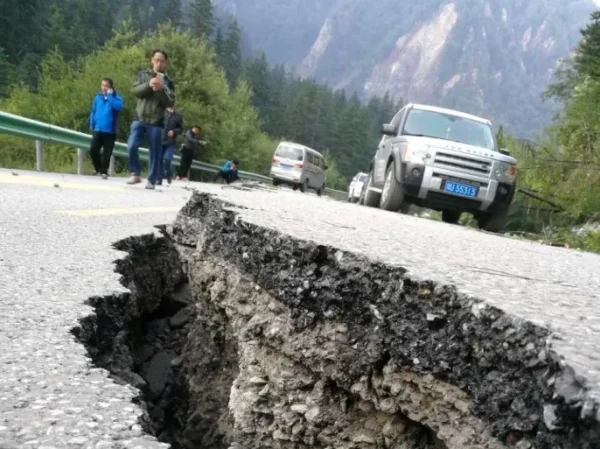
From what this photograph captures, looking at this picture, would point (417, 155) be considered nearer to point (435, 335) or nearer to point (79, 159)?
point (435, 335)

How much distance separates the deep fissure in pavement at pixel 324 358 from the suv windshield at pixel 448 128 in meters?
5.53

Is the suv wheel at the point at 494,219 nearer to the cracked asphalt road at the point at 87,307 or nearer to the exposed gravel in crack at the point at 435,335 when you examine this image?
the cracked asphalt road at the point at 87,307

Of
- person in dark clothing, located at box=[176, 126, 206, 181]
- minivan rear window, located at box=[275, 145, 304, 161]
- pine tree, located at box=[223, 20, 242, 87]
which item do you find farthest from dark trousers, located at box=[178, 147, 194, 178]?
pine tree, located at box=[223, 20, 242, 87]

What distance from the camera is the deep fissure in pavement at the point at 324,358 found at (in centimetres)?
121

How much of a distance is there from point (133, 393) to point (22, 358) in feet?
1.07

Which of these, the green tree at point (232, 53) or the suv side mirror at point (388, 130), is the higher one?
the green tree at point (232, 53)

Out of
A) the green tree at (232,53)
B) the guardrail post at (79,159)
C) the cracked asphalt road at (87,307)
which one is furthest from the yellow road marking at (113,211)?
the green tree at (232,53)

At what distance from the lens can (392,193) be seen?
7.46 m

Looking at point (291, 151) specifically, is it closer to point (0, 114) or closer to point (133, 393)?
point (0, 114)

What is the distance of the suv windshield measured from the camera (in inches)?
318

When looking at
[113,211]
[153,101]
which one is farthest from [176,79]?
[113,211]

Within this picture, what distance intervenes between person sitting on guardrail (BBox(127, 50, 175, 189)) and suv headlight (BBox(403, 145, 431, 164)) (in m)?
3.19

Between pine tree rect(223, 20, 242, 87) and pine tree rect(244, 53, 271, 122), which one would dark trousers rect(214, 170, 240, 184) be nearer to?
pine tree rect(223, 20, 242, 87)

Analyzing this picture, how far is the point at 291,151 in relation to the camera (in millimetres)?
24078
